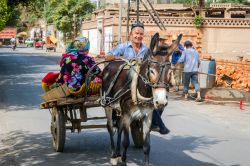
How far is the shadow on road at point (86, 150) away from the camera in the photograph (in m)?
8.23

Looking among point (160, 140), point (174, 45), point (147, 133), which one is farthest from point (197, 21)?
point (174, 45)

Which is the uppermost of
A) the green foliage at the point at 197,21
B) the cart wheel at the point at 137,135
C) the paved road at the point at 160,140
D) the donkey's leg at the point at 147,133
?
the green foliage at the point at 197,21

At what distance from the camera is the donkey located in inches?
263

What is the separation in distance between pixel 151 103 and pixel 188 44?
9.88m

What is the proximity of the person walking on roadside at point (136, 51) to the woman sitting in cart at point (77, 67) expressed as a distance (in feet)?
1.83

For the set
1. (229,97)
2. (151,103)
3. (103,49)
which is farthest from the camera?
(103,49)

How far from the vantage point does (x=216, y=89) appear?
17.2 metres

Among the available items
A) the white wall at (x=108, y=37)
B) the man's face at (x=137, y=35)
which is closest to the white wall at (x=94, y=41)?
the white wall at (x=108, y=37)

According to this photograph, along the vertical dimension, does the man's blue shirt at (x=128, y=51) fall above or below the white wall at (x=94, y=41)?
above

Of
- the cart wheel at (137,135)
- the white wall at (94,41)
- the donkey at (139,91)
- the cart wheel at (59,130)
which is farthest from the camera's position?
the white wall at (94,41)

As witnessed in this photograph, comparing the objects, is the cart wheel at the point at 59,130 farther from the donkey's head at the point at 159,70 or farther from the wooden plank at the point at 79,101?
the donkey's head at the point at 159,70

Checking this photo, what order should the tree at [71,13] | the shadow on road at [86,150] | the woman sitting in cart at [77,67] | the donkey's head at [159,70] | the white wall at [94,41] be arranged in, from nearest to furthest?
the donkey's head at [159,70] → the shadow on road at [86,150] → the woman sitting in cart at [77,67] → the white wall at [94,41] → the tree at [71,13]

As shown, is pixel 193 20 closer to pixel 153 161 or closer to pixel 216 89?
pixel 216 89

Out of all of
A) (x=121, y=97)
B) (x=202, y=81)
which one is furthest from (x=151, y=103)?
(x=202, y=81)
